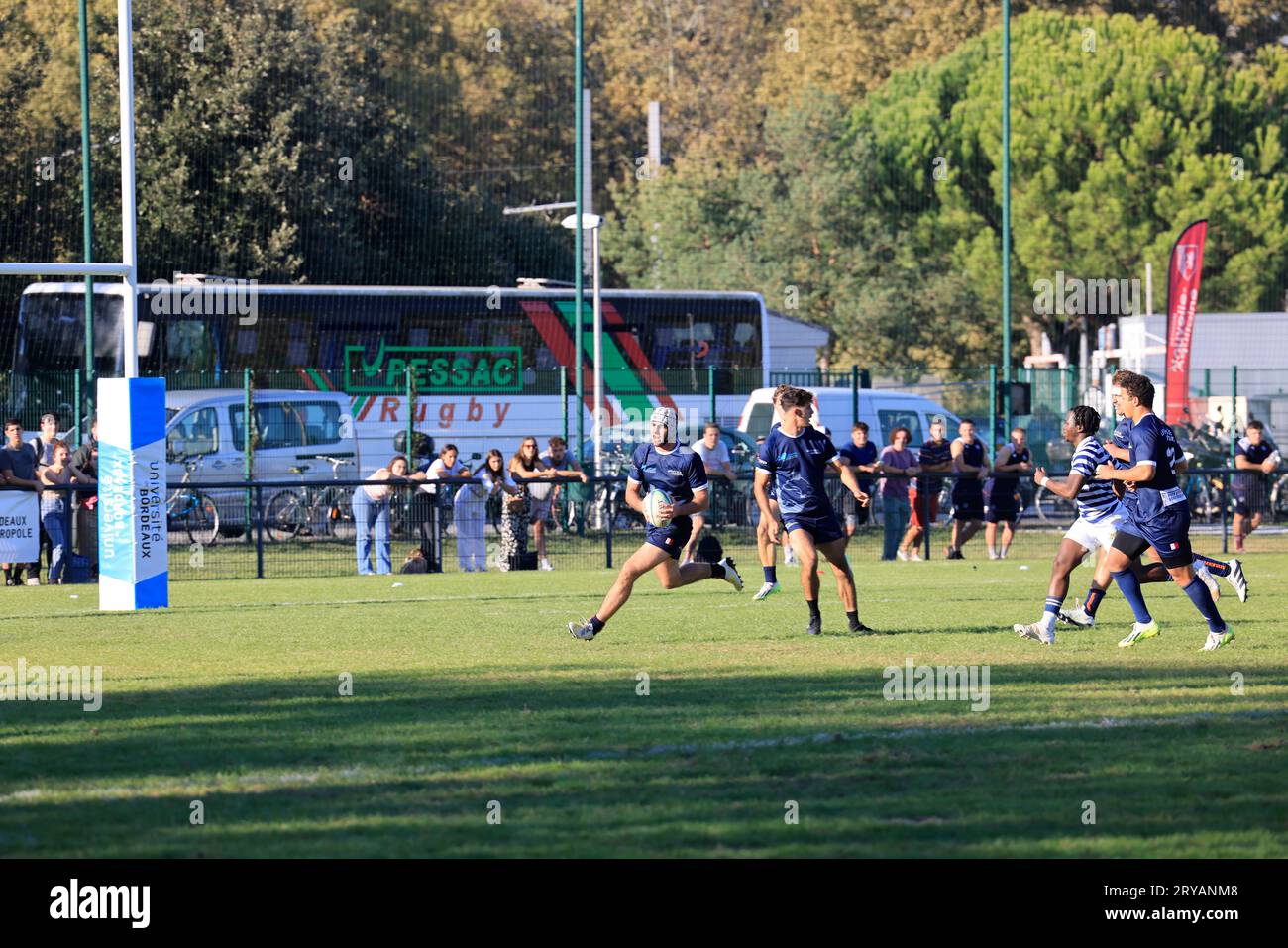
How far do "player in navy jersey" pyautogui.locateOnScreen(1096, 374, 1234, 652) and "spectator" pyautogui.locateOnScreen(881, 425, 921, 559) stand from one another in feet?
38.7

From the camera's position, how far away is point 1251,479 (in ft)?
82.3

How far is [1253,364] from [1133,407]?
29205 millimetres

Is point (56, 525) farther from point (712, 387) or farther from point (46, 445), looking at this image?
point (712, 387)

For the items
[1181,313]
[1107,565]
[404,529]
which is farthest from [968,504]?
[1107,565]

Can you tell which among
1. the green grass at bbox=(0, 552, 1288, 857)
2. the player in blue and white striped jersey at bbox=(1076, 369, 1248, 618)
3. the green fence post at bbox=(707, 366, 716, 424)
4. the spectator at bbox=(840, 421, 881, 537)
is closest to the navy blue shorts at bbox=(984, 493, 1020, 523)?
the spectator at bbox=(840, 421, 881, 537)

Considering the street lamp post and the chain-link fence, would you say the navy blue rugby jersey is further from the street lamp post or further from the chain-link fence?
the street lamp post

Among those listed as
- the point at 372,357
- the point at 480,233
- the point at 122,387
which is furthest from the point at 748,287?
the point at 122,387

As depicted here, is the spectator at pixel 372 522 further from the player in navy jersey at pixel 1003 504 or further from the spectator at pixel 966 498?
the player in navy jersey at pixel 1003 504

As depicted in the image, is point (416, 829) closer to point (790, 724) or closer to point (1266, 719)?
point (790, 724)

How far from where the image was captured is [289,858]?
20.5 feet

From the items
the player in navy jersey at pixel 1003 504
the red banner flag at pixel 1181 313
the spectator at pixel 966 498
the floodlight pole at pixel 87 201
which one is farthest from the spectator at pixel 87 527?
the red banner flag at pixel 1181 313

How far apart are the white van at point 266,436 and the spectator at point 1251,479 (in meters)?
13.1

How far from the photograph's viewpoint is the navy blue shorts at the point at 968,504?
78.8ft

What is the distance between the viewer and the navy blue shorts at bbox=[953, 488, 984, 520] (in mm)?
24031
